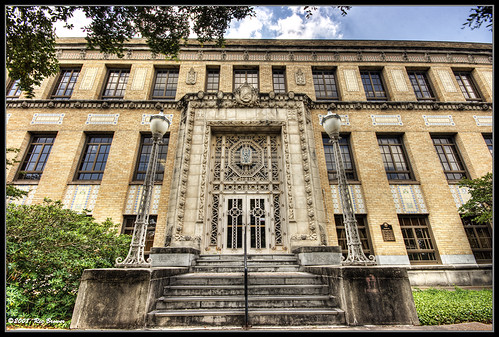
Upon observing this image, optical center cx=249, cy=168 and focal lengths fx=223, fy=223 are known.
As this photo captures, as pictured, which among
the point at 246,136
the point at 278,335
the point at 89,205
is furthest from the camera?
the point at 246,136

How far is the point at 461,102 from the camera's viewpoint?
504 inches

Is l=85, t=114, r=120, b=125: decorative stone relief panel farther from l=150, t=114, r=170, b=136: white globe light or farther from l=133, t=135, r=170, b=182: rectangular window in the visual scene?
l=150, t=114, r=170, b=136: white globe light

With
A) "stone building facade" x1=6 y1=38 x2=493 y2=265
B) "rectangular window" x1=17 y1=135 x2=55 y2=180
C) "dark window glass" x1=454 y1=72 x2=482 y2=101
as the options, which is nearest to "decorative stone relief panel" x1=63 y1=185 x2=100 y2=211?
"stone building facade" x1=6 y1=38 x2=493 y2=265

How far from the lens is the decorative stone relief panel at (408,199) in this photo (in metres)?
10.9

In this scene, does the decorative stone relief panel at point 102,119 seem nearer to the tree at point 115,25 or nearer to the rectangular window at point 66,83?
the rectangular window at point 66,83

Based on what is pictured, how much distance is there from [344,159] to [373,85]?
5.82 m

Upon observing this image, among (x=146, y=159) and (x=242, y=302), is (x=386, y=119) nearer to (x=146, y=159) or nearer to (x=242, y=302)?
(x=242, y=302)

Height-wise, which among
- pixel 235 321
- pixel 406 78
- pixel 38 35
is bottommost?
pixel 235 321

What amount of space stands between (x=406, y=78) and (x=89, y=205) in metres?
19.1

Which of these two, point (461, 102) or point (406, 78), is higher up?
point (406, 78)

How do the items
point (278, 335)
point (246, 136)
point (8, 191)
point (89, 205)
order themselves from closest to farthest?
1. point (278, 335)
2. point (8, 191)
3. point (89, 205)
4. point (246, 136)

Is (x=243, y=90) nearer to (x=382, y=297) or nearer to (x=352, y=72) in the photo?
(x=352, y=72)

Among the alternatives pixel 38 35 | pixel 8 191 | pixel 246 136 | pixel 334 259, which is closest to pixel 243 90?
pixel 246 136

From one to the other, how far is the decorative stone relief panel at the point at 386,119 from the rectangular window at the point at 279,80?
5517 millimetres
